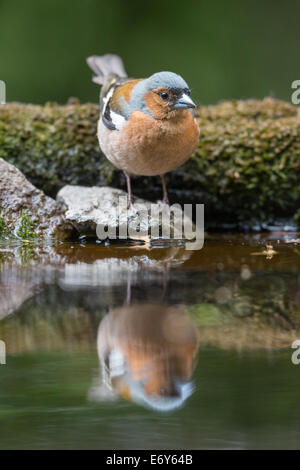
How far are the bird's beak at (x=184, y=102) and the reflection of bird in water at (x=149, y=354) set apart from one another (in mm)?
1752

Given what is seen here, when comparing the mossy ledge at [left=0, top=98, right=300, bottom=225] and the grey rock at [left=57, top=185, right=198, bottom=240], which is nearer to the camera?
the grey rock at [left=57, top=185, right=198, bottom=240]

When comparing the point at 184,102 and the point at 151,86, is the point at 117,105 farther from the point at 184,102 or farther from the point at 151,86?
the point at 184,102

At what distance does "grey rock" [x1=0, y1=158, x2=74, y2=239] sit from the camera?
449 cm

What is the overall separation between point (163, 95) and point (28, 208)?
1205 millimetres

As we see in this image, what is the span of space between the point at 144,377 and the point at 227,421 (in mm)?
348

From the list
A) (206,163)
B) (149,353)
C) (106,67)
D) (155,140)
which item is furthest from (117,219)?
(149,353)

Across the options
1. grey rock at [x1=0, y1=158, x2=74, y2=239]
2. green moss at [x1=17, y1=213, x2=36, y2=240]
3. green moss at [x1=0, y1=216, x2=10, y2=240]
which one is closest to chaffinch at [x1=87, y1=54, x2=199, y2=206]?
grey rock at [x1=0, y1=158, x2=74, y2=239]

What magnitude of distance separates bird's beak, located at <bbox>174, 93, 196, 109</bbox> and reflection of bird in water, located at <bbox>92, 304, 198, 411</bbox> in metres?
1.75

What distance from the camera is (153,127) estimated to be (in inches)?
171

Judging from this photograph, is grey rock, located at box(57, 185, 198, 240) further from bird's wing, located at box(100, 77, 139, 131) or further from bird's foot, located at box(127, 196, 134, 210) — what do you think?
bird's wing, located at box(100, 77, 139, 131)

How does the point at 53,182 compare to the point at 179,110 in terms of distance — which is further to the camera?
the point at 53,182
